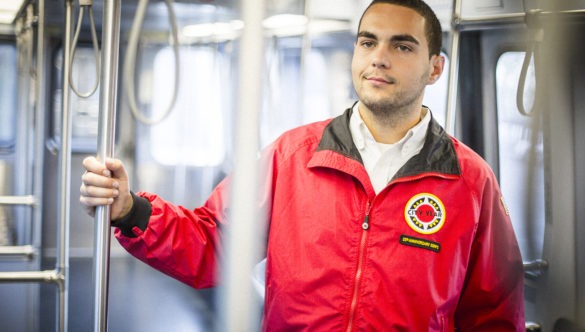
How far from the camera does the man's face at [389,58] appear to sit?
1.35m

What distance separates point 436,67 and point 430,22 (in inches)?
4.7

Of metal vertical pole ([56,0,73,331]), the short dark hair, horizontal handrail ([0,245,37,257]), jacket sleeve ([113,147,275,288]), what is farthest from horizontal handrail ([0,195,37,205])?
the short dark hair

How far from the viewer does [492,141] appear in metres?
1.48

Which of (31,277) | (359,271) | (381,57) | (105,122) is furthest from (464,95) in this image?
(31,277)

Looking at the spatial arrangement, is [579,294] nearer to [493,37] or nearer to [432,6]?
[493,37]

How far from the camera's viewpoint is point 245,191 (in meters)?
0.65

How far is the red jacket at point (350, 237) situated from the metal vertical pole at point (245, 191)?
606mm

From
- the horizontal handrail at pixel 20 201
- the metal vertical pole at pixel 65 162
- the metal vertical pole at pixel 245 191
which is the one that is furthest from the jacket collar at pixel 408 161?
the horizontal handrail at pixel 20 201

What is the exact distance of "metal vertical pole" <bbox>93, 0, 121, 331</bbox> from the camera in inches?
37.0

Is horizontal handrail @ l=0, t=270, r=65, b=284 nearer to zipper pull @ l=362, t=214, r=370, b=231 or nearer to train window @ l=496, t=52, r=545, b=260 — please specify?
zipper pull @ l=362, t=214, r=370, b=231

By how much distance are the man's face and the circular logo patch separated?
23 cm

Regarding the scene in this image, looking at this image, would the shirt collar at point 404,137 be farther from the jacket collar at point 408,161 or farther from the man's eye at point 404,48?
the man's eye at point 404,48

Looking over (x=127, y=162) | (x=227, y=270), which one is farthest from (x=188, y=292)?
(x=227, y=270)

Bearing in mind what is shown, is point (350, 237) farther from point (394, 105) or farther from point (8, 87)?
point (8, 87)
